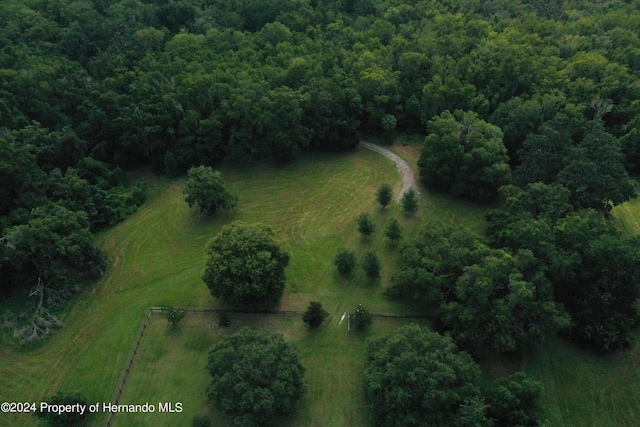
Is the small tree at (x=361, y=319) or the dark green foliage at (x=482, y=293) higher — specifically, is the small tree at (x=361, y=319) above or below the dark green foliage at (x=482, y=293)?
below

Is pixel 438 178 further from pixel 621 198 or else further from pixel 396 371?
pixel 396 371

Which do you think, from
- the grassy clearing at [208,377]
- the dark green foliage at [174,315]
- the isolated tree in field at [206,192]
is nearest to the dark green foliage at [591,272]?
the grassy clearing at [208,377]

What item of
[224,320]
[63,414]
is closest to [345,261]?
[224,320]

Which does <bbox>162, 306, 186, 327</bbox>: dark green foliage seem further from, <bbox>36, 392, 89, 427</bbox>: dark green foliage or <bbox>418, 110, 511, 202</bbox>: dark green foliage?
<bbox>418, 110, 511, 202</bbox>: dark green foliage

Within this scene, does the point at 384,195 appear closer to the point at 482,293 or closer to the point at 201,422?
the point at 482,293

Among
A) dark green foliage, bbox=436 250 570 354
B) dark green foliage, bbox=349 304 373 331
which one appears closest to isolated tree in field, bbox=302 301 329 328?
dark green foliage, bbox=349 304 373 331

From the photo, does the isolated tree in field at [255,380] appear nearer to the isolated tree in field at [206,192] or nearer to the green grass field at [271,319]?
the green grass field at [271,319]
